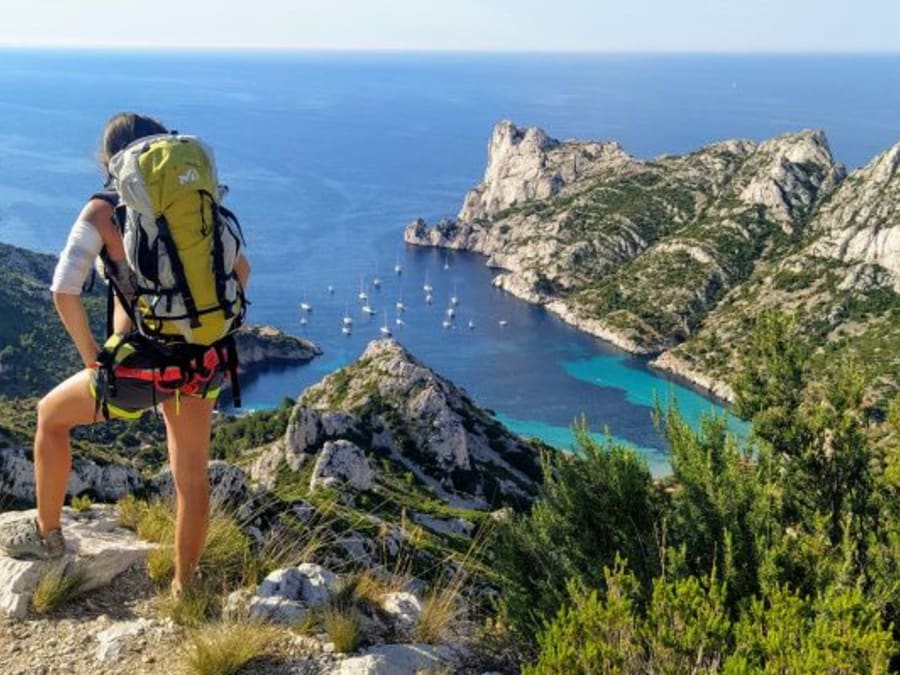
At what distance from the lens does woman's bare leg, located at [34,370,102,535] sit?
4793 millimetres

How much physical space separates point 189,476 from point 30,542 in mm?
1167

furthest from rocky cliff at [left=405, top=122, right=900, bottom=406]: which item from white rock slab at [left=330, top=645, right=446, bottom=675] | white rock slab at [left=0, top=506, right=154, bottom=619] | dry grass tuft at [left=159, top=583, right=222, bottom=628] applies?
→ dry grass tuft at [left=159, top=583, right=222, bottom=628]

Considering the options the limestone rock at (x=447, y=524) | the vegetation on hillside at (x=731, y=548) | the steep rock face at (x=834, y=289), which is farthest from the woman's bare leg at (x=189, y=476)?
the steep rock face at (x=834, y=289)

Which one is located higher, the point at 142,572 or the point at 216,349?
the point at 216,349

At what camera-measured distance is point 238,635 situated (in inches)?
182

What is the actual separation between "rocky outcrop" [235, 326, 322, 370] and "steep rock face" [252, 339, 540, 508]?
36.5 m

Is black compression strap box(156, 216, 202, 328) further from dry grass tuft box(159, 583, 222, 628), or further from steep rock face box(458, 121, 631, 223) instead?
steep rock face box(458, 121, 631, 223)

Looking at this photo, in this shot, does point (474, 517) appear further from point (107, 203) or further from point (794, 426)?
point (107, 203)

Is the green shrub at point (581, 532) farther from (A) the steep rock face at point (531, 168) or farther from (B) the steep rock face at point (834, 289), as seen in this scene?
(A) the steep rock face at point (531, 168)

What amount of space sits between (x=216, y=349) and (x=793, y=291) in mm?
102308

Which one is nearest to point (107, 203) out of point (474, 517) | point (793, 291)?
point (474, 517)

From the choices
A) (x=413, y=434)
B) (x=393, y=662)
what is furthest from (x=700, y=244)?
(x=393, y=662)

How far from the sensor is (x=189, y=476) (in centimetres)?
524

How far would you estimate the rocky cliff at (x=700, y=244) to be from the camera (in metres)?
94.2
